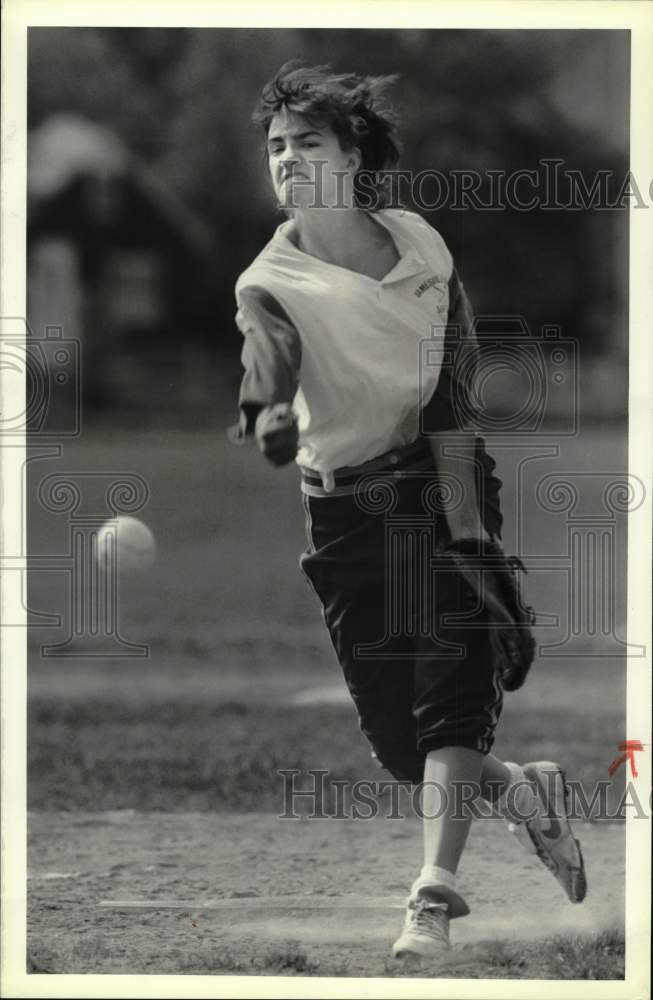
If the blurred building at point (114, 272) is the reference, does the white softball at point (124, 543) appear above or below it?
below

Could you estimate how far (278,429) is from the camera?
15.2 ft

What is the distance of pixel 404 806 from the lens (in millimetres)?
4984

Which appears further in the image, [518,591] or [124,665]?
[124,665]

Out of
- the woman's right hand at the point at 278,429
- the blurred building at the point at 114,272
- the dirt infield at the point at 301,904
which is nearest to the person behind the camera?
the woman's right hand at the point at 278,429

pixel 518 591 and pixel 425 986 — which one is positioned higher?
pixel 518 591

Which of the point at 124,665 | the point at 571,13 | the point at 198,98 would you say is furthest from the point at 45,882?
the point at 571,13

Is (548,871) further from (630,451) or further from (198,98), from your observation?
(198,98)

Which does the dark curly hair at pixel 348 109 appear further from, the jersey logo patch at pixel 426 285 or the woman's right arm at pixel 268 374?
the woman's right arm at pixel 268 374

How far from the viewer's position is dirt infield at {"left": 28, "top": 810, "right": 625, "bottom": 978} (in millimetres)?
4750

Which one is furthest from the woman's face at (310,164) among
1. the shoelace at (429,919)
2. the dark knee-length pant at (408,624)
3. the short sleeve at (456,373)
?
the shoelace at (429,919)

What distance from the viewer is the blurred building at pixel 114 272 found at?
4.86 metres

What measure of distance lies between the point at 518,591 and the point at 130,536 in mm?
1129

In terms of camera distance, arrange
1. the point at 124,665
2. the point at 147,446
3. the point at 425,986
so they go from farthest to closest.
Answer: the point at 124,665, the point at 147,446, the point at 425,986

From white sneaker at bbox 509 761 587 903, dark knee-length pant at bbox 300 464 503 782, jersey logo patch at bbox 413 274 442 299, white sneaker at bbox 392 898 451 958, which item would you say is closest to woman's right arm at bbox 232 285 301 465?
dark knee-length pant at bbox 300 464 503 782
